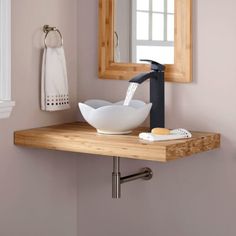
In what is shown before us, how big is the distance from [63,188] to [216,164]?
0.83 meters

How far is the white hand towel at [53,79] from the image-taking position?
3.12 meters

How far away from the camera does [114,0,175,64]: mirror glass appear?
3021 millimetres

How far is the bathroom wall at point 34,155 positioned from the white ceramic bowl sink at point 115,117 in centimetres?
33

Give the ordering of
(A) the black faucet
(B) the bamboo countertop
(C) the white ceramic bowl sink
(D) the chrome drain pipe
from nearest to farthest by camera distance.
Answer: (B) the bamboo countertop, (C) the white ceramic bowl sink, (A) the black faucet, (D) the chrome drain pipe

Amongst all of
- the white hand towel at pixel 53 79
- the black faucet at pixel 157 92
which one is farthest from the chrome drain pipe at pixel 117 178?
the white hand towel at pixel 53 79

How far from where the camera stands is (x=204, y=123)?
2.99m

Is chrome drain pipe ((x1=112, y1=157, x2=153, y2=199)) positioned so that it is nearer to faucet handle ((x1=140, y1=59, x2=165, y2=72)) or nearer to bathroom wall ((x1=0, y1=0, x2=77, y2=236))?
bathroom wall ((x1=0, y1=0, x2=77, y2=236))

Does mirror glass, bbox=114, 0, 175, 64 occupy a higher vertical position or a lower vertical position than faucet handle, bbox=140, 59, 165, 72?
higher

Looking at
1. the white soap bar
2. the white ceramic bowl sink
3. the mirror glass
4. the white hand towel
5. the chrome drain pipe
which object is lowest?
the chrome drain pipe

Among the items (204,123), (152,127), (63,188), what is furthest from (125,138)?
(63,188)

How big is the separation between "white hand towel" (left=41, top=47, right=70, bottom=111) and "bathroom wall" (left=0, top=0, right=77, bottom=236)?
0.15 feet

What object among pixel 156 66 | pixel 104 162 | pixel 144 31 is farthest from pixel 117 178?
pixel 144 31

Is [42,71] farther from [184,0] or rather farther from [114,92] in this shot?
[184,0]

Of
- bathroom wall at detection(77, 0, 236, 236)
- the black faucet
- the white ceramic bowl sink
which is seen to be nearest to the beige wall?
bathroom wall at detection(77, 0, 236, 236)
